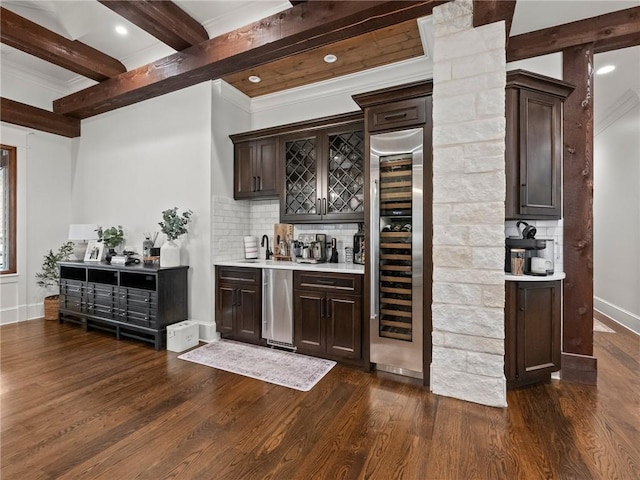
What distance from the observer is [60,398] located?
7.65 feet

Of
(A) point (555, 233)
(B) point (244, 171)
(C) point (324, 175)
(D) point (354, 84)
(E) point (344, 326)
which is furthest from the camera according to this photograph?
(B) point (244, 171)

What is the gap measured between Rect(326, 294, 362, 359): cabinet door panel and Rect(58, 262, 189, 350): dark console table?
1.89m

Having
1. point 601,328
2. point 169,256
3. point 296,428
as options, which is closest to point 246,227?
point 169,256

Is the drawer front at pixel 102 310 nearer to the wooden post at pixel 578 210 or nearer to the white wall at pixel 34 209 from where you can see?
the white wall at pixel 34 209

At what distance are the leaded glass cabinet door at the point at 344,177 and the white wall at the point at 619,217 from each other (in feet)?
11.9

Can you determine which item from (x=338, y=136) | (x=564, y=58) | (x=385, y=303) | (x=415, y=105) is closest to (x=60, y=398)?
(x=385, y=303)

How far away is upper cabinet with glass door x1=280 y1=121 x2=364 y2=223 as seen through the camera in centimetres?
329

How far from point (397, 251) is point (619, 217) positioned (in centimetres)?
399

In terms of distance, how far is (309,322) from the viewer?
3084 mm

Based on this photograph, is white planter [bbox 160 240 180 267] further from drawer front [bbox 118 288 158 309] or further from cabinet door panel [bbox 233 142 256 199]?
cabinet door panel [bbox 233 142 256 199]

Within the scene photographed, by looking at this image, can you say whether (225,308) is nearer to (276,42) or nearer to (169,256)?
(169,256)

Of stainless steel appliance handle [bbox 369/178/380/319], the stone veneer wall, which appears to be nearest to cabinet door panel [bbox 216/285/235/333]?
stainless steel appliance handle [bbox 369/178/380/319]

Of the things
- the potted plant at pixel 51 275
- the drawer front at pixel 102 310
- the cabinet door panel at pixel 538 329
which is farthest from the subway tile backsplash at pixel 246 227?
the potted plant at pixel 51 275

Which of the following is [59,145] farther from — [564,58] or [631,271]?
[631,271]
